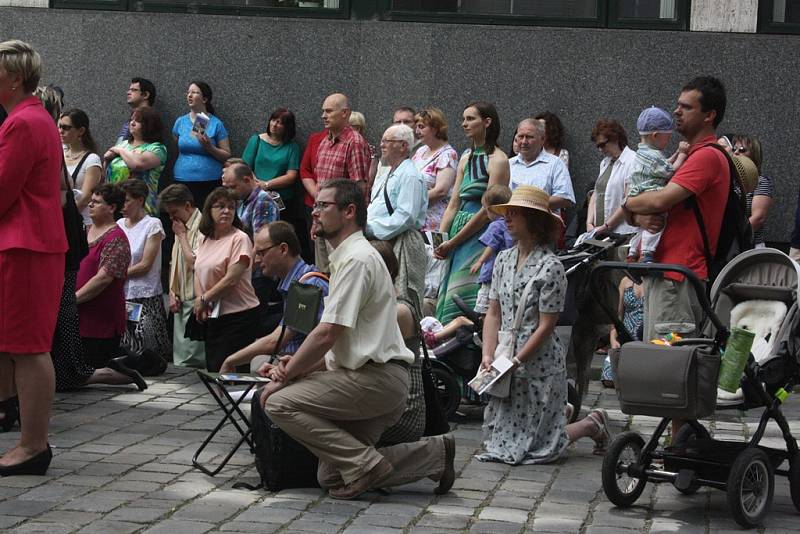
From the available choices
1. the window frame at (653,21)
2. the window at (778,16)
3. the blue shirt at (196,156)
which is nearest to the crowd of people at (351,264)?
the blue shirt at (196,156)

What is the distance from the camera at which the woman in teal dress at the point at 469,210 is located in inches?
401

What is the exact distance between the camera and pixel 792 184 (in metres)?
13.0

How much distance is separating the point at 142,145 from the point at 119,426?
5140mm

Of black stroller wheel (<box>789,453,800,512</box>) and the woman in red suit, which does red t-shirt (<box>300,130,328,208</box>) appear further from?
black stroller wheel (<box>789,453,800,512</box>)

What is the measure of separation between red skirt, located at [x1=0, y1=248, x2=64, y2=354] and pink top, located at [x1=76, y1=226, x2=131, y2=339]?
A: 3382mm

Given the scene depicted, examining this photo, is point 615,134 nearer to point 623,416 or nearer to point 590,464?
point 623,416

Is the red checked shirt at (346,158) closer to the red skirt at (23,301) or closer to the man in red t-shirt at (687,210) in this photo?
the man in red t-shirt at (687,210)

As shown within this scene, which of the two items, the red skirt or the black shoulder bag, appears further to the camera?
the black shoulder bag

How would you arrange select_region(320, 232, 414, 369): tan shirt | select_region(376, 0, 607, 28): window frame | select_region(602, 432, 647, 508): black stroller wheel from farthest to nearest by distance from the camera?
select_region(376, 0, 607, 28): window frame → select_region(320, 232, 414, 369): tan shirt → select_region(602, 432, 647, 508): black stroller wheel

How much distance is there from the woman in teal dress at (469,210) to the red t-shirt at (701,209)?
2547 millimetres

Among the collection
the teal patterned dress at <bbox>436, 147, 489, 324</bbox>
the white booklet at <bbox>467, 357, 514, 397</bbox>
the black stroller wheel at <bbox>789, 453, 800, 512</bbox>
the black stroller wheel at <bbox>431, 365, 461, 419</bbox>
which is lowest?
the black stroller wheel at <bbox>431, 365, 461, 419</bbox>

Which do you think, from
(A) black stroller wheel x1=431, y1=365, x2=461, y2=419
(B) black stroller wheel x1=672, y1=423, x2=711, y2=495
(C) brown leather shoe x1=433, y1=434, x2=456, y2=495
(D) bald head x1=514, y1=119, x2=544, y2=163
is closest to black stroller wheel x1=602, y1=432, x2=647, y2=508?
(B) black stroller wheel x1=672, y1=423, x2=711, y2=495

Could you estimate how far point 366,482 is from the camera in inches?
273

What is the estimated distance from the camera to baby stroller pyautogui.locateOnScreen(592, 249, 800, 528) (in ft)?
21.6
